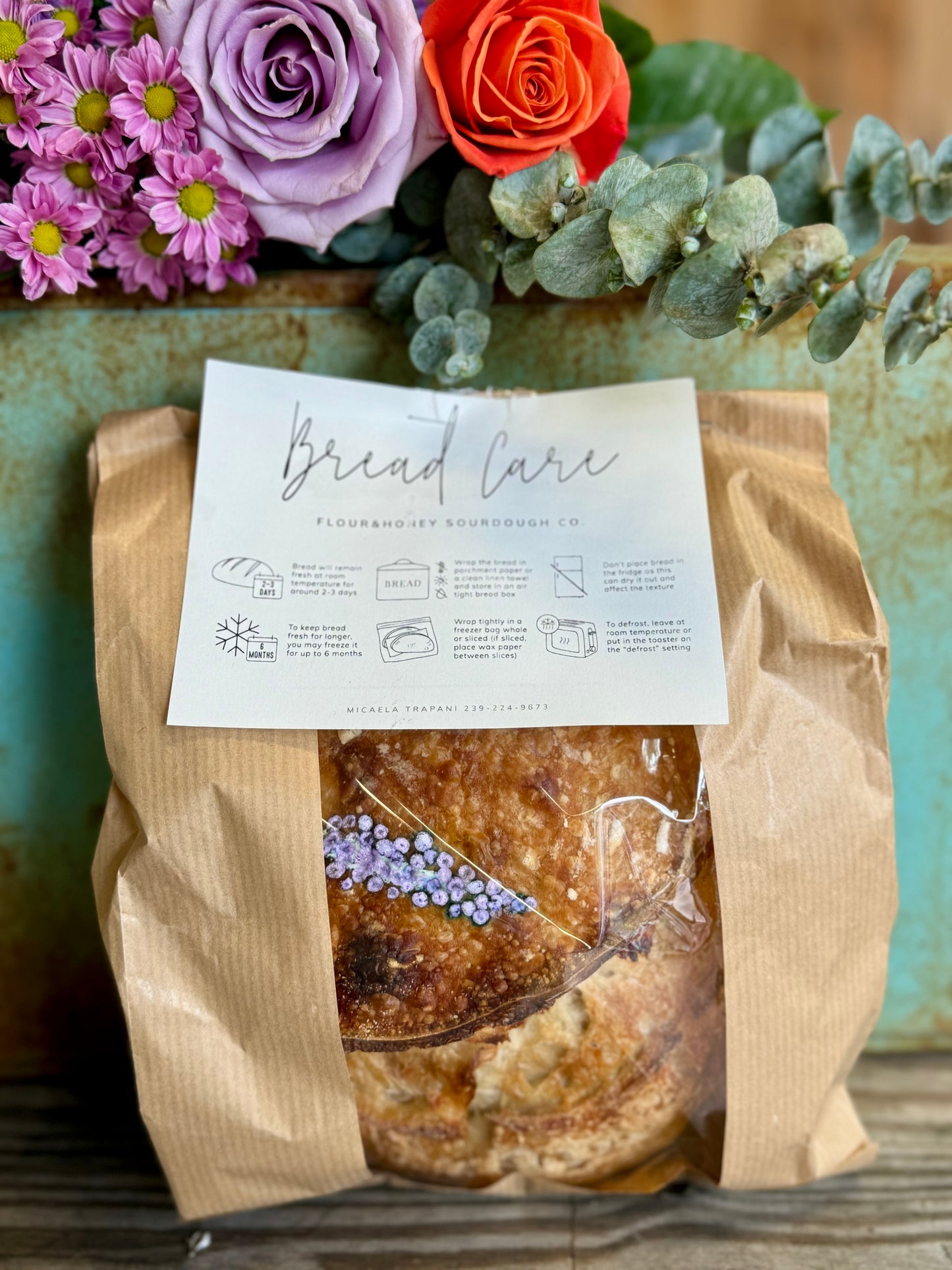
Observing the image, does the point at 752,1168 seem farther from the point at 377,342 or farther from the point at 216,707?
the point at 377,342

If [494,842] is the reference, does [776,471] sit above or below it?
above

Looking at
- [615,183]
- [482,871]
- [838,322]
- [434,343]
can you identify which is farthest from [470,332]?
[482,871]

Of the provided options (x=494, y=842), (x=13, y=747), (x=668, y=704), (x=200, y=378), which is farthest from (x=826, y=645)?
(x=13, y=747)

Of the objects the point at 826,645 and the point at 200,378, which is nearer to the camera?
the point at 826,645

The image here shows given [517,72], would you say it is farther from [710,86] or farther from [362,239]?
[710,86]

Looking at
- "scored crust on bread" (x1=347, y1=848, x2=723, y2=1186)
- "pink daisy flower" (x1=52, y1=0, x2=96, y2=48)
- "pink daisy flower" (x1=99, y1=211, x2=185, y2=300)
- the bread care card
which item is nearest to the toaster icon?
the bread care card

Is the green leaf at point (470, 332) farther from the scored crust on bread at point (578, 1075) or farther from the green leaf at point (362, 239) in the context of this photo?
the scored crust on bread at point (578, 1075)

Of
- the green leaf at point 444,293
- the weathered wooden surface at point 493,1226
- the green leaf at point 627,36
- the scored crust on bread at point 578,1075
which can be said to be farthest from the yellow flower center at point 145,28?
the weathered wooden surface at point 493,1226
